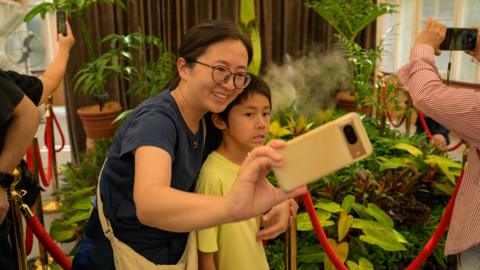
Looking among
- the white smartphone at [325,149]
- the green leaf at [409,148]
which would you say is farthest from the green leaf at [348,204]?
the white smartphone at [325,149]

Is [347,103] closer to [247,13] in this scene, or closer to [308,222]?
[247,13]

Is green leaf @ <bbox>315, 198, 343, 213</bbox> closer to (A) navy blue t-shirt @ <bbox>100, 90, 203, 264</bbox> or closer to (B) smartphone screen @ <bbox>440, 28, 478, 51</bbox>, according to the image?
(B) smartphone screen @ <bbox>440, 28, 478, 51</bbox>

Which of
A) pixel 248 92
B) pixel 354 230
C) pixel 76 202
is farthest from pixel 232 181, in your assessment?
pixel 76 202

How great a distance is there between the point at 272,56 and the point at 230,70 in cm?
410

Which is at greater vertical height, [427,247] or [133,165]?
[133,165]

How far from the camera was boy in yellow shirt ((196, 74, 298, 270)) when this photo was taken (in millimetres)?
1219

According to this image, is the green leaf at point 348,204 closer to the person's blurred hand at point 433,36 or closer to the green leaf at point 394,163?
the green leaf at point 394,163

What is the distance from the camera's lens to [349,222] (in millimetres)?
2186

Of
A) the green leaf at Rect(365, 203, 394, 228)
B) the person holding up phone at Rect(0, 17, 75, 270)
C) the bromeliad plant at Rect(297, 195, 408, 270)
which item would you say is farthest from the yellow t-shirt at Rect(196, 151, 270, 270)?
the green leaf at Rect(365, 203, 394, 228)

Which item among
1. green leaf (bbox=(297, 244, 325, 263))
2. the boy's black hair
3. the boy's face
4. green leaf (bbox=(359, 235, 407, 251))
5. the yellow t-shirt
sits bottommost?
green leaf (bbox=(297, 244, 325, 263))

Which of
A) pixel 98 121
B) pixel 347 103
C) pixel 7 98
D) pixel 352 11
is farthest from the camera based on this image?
pixel 347 103

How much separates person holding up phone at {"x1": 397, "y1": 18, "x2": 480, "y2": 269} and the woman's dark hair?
64 cm

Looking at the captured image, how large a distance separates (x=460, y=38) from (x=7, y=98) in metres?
1.48

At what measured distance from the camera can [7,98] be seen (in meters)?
1.16
